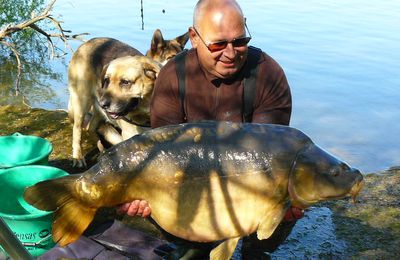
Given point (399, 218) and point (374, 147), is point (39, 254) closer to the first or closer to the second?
point (399, 218)

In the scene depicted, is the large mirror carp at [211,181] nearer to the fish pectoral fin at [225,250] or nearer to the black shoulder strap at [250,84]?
the fish pectoral fin at [225,250]

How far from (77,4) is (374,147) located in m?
14.3

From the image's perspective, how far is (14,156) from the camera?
481cm

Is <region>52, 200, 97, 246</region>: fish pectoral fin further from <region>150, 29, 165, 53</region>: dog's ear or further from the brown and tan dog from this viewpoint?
<region>150, 29, 165, 53</region>: dog's ear

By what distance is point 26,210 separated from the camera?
4270 mm

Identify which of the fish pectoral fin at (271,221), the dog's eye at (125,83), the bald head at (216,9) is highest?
the bald head at (216,9)

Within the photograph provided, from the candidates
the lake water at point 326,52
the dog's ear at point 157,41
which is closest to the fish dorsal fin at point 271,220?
the dog's ear at point 157,41

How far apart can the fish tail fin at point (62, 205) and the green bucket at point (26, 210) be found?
3.48 ft

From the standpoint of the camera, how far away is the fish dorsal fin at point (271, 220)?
7.99 ft

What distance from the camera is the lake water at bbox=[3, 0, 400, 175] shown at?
8.34m

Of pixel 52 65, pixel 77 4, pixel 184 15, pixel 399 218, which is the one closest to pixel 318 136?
pixel 399 218

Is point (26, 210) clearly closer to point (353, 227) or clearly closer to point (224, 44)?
point (224, 44)

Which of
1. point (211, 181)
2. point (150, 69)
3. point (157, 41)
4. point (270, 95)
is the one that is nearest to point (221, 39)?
point (270, 95)

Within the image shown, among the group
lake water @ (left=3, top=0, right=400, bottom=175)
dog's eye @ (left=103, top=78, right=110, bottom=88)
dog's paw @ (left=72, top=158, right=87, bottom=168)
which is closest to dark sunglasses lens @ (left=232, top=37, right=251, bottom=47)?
dog's eye @ (left=103, top=78, right=110, bottom=88)
